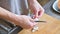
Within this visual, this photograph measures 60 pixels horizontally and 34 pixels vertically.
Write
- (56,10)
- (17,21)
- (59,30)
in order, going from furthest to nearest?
(56,10), (59,30), (17,21)

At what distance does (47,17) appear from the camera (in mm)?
781

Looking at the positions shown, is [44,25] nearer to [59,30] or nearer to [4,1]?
[59,30]

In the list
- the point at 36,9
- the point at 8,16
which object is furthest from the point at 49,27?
the point at 8,16

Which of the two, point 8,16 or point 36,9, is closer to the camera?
point 8,16

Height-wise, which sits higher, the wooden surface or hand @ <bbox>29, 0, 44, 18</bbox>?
hand @ <bbox>29, 0, 44, 18</bbox>

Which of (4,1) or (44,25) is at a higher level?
(4,1)

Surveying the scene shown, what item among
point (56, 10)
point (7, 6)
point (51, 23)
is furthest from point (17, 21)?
point (56, 10)

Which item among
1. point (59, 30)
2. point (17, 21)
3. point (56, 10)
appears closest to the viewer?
point (17, 21)

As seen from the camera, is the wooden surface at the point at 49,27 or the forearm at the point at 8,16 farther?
the wooden surface at the point at 49,27

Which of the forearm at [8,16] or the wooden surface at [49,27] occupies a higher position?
the forearm at [8,16]

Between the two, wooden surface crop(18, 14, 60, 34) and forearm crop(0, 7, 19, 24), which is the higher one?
forearm crop(0, 7, 19, 24)

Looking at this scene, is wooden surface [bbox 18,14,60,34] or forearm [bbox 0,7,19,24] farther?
wooden surface [bbox 18,14,60,34]

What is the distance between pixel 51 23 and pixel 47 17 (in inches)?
1.9

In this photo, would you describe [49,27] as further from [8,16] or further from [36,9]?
[8,16]
